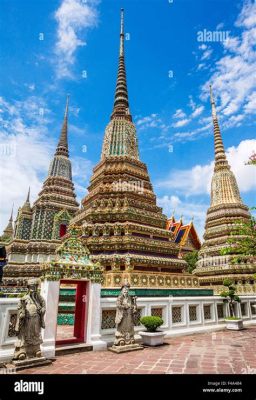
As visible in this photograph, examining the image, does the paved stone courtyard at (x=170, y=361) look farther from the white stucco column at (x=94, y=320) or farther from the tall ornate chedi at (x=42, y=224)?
the tall ornate chedi at (x=42, y=224)

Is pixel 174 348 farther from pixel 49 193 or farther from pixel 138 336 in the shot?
pixel 49 193

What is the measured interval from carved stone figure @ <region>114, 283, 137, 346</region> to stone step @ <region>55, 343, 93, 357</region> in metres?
1.03

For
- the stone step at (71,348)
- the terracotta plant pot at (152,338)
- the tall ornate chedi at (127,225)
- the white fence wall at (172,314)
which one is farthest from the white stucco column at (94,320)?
the tall ornate chedi at (127,225)

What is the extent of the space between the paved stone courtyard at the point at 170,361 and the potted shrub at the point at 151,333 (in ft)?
1.26

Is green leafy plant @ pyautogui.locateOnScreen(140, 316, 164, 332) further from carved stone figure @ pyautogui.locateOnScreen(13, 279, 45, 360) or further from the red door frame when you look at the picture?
carved stone figure @ pyautogui.locateOnScreen(13, 279, 45, 360)

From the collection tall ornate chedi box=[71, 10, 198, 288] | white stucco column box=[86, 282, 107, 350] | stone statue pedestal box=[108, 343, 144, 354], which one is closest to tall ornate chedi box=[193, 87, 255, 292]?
tall ornate chedi box=[71, 10, 198, 288]

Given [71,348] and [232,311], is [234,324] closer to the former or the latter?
[232,311]

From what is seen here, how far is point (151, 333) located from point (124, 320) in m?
1.36

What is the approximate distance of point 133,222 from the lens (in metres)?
19.2

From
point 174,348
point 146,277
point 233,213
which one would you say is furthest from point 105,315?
point 233,213

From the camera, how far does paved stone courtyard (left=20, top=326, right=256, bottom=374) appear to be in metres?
6.84

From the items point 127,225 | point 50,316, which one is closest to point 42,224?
point 127,225

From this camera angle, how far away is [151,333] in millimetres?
10297

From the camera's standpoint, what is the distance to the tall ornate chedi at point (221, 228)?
84.9ft
